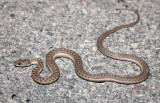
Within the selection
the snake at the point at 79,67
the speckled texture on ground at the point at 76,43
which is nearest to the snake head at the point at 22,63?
the snake at the point at 79,67

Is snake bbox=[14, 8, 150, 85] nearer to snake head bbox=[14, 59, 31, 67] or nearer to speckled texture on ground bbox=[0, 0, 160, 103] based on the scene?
snake head bbox=[14, 59, 31, 67]

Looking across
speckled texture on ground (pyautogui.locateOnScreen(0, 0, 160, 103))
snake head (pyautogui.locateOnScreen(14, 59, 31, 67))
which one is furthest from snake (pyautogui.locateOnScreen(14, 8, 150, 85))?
speckled texture on ground (pyautogui.locateOnScreen(0, 0, 160, 103))


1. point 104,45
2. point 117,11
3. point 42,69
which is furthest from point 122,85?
point 117,11

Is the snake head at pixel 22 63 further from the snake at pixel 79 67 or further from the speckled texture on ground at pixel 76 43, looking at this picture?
the speckled texture on ground at pixel 76 43

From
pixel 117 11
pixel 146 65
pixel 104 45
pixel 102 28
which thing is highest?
pixel 117 11

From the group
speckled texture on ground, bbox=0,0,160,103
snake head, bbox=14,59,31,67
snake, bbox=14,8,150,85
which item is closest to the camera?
speckled texture on ground, bbox=0,0,160,103

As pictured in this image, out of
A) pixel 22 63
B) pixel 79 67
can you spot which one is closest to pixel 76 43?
pixel 79 67

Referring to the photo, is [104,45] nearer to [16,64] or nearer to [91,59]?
[91,59]

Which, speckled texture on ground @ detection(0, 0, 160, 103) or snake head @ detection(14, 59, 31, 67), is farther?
snake head @ detection(14, 59, 31, 67)
